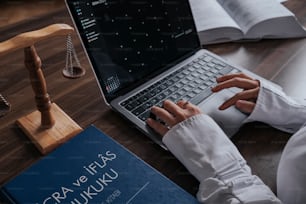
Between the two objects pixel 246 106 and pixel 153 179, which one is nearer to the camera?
pixel 153 179

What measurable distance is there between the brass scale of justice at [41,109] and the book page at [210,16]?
1.49 ft

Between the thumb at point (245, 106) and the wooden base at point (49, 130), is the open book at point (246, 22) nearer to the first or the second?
the thumb at point (245, 106)

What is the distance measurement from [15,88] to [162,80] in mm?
326

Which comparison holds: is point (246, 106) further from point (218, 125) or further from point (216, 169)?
point (216, 169)

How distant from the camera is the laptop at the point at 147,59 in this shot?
0.65 metres

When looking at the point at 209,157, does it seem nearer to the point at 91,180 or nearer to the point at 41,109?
the point at 91,180

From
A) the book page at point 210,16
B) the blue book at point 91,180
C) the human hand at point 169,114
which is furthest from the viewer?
the book page at point 210,16

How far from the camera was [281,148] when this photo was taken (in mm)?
636

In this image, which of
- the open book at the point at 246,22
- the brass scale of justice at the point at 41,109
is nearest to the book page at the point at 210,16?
the open book at the point at 246,22

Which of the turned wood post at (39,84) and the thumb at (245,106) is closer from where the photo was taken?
the turned wood post at (39,84)

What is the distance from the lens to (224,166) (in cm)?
56

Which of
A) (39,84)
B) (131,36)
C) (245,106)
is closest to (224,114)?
(245,106)

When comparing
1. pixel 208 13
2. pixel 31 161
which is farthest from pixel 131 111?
pixel 208 13

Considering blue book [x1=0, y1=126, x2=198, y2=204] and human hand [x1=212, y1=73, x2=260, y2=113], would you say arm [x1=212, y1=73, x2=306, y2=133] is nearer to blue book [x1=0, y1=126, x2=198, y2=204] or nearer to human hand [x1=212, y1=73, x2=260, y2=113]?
human hand [x1=212, y1=73, x2=260, y2=113]
